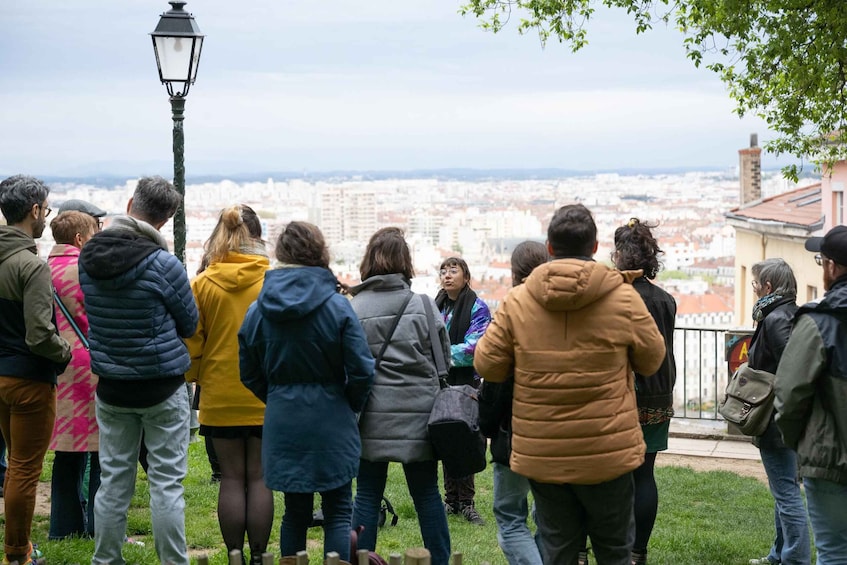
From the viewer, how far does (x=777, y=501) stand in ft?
18.9

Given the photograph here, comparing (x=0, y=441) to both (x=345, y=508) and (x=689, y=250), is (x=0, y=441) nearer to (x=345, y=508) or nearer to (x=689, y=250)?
(x=345, y=508)

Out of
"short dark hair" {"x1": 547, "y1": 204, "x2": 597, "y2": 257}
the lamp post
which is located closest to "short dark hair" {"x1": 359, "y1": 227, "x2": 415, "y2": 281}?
"short dark hair" {"x1": 547, "y1": 204, "x2": 597, "y2": 257}

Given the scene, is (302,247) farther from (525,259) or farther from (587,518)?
(587,518)

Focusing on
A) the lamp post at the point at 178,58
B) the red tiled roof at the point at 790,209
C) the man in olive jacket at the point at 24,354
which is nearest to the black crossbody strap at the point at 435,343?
the man in olive jacket at the point at 24,354

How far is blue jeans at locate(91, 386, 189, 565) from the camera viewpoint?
506 centimetres

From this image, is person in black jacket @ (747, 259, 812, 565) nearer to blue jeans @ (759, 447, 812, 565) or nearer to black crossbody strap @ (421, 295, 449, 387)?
blue jeans @ (759, 447, 812, 565)

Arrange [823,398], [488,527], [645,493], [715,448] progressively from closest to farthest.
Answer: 1. [823,398]
2. [645,493]
3. [488,527]
4. [715,448]

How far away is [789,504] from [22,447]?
4310 mm

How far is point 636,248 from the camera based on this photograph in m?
5.38

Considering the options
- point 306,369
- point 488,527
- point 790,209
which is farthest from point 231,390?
point 790,209

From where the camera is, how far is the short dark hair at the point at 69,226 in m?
5.79

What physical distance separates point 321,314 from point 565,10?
31.4ft

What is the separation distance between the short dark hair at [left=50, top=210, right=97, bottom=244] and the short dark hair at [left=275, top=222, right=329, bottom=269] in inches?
64.9

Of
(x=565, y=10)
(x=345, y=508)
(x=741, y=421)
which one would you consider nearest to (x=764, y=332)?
(x=741, y=421)
